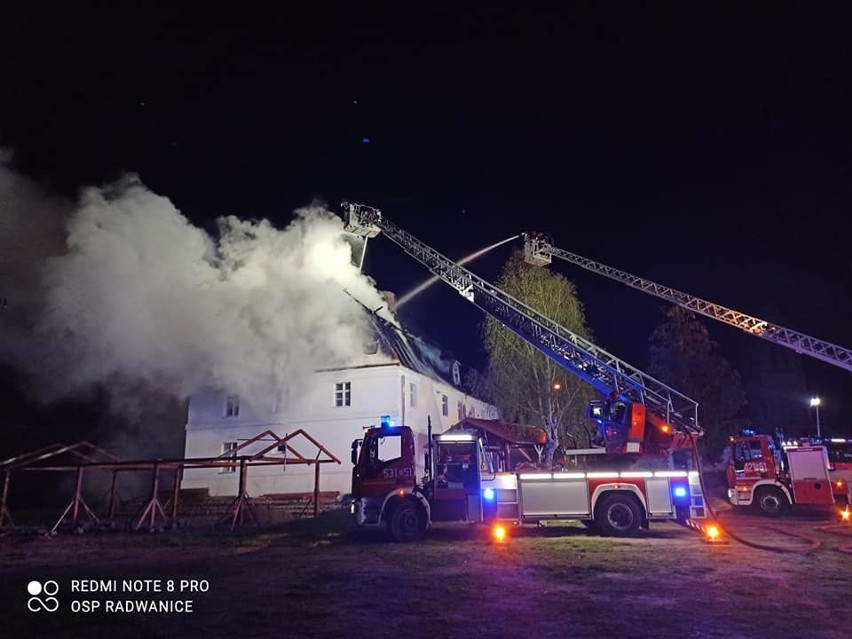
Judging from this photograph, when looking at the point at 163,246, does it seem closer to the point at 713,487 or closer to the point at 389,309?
the point at 389,309

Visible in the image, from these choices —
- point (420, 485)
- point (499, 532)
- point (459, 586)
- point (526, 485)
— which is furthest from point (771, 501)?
point (459, 586)

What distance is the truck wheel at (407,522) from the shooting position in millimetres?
14586

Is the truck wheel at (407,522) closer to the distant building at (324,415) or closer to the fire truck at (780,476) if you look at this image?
the distant building at (324,415)

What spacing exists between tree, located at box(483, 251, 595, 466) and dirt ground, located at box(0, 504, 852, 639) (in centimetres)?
1363

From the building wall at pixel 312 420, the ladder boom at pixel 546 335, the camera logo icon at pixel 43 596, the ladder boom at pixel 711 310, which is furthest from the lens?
the building wall at pixel 312 420

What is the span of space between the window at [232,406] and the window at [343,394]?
5591 mm

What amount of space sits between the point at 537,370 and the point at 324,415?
11197 mm

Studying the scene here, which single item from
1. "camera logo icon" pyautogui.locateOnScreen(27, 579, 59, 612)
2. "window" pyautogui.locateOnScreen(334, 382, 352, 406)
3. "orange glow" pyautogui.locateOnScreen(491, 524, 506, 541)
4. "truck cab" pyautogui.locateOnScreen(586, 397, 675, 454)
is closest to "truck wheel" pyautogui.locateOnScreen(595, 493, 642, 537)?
"truck cab" pyautogui.locateOnScreen(586, 397, 675, 454)

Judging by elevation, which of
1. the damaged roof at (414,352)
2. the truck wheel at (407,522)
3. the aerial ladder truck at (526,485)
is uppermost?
the damaged roof at (414,352)

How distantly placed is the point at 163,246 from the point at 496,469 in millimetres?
15538

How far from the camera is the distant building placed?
1120 inches

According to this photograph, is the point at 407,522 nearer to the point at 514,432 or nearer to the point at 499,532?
the point at 499,532

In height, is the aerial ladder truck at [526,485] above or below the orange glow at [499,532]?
above

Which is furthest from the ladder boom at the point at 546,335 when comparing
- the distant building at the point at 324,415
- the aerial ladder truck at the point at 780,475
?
the distant building at the point at 324,415
